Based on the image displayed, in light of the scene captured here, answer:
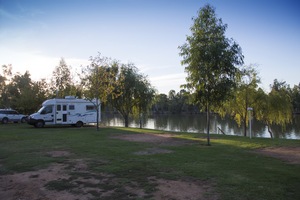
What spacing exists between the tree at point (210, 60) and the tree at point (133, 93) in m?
18.5

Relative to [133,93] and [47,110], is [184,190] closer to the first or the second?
[47,110]

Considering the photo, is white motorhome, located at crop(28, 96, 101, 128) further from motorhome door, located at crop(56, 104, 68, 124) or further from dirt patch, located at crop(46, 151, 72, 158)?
dirt patch, located at crop(46, 151, 72, 158)

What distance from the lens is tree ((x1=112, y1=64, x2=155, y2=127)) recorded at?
30.6 meters

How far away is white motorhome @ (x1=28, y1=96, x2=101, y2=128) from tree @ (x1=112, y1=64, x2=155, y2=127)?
5612 millimetres

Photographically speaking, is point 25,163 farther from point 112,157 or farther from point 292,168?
point 292,168

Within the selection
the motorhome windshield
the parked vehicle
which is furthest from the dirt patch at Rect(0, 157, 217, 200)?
the parked vehicle

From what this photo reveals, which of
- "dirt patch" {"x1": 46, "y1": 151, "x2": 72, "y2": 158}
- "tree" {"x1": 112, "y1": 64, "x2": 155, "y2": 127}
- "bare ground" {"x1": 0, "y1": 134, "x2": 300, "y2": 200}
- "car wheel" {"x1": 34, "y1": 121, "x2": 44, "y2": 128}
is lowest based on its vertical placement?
"bare ground" {"x1": 0, "y1": 134, "x2": 300, "y2": 200}

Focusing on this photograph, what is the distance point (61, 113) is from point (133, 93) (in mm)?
9901

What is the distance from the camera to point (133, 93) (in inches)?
1224

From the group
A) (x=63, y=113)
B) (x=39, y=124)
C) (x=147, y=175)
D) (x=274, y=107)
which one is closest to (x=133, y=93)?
(x=63, y=113)

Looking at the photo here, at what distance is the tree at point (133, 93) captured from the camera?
30578 mm

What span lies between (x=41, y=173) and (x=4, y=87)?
46.2 m

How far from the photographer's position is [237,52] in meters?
12.0

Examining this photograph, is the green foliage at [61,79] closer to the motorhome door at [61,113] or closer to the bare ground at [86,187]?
the motorhome door at [61,113]
